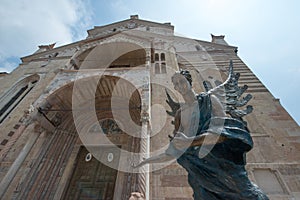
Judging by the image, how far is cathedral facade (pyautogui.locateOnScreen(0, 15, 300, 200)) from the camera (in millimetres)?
4352

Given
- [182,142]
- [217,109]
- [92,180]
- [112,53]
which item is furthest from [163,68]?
[182,142]

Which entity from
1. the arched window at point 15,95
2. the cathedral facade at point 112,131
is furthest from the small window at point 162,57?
the arched window at point 15,95

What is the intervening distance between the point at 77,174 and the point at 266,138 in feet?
23.1

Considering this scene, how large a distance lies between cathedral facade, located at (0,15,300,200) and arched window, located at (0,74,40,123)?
43 mm

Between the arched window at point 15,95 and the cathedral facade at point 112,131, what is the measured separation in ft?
0.14

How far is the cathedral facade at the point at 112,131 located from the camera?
4352 millimetres

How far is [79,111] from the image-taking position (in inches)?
281

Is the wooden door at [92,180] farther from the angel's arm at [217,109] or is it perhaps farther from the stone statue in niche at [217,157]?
the angel's arm at [217,109]

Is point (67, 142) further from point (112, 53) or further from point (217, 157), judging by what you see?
point (217, 157)

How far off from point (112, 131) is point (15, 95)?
253 inches

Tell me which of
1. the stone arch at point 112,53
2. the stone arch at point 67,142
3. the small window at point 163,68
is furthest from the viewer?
the stone arch at point 112,53

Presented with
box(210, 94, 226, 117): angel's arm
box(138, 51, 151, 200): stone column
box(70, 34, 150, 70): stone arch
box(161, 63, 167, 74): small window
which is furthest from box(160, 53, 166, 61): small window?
box(210, 94, 226, 117): angel's arm

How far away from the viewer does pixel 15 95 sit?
8969 millimetres

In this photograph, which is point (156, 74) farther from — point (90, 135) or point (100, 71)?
point (90, 135)
